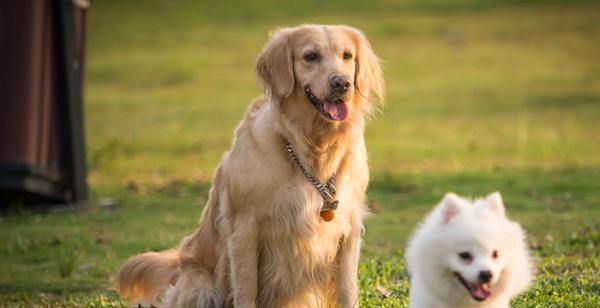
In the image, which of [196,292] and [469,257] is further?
[196,292]

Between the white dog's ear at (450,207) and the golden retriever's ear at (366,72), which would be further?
the golden retriever's ear at (366,72)

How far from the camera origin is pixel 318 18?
116ft

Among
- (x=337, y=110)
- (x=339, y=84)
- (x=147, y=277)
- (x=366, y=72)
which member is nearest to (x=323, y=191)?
(x=337, y=110)

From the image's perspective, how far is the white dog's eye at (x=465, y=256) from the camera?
5.91 metres

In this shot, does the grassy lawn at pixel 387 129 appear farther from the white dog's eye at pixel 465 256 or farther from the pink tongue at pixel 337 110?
the white dog's eye at pixel 465 256

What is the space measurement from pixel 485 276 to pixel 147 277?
287cm

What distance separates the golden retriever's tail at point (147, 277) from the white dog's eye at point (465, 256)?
8.18ft

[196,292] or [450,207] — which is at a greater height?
[450,207]

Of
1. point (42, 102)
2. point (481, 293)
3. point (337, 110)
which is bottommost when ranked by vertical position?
point (42, 102)

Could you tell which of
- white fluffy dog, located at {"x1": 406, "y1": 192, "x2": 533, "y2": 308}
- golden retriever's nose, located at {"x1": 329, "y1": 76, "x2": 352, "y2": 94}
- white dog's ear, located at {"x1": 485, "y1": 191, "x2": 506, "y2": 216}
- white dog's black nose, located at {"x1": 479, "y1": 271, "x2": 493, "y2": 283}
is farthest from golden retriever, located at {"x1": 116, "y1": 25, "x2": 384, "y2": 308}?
white dog's black nose, located at {"x1": 479, "y1": 271, "x2": 493, "y2": 283}

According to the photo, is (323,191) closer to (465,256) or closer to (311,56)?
(311,56)

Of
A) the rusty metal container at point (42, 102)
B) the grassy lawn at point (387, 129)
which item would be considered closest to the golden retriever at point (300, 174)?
the grassy lawn at point (387, 129)

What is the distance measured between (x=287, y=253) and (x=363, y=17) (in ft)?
97.9

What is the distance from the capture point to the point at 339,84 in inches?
262
